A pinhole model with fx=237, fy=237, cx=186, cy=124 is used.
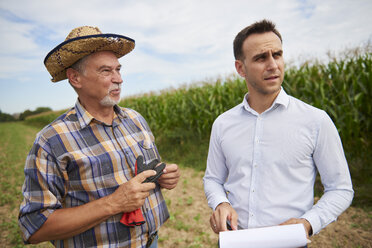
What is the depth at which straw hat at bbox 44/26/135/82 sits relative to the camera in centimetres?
169

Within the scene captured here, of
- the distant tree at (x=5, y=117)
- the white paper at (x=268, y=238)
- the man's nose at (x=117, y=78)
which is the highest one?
the distant tree at (x=5, y=117)

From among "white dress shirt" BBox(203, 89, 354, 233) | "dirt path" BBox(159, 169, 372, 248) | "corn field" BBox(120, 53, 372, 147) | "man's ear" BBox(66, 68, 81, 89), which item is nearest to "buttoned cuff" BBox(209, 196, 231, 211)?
"white dress shirt" BBox(203, 89, 354, 233)

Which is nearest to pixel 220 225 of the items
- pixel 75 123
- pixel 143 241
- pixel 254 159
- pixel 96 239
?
pixel 254 159

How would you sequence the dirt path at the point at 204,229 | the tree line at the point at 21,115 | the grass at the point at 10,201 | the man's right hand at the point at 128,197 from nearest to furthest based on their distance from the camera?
the man's right hand at the point at 128,197, the dirt path at the point at 204,229, the grass at the point at 10,201, the tree line at the point at 21,115

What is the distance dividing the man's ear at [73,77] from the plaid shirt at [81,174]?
0.48 feet

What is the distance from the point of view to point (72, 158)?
1551mm

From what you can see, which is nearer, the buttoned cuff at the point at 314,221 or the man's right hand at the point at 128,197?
the buttoned cuff at the point at 314,221

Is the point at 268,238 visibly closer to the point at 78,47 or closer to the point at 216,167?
the point at 216,167

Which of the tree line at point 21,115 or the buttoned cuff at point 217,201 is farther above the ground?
the tree line at point 21,115

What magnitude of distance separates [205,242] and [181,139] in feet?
16.0

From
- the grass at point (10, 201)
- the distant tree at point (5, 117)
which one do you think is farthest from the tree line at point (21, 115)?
the grass at point (10, 201)

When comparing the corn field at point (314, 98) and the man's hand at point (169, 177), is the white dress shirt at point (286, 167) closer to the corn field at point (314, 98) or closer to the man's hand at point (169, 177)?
the man's hand at point (169, 177)

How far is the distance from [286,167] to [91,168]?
1.29m

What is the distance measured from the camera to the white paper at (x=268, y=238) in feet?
3.68
